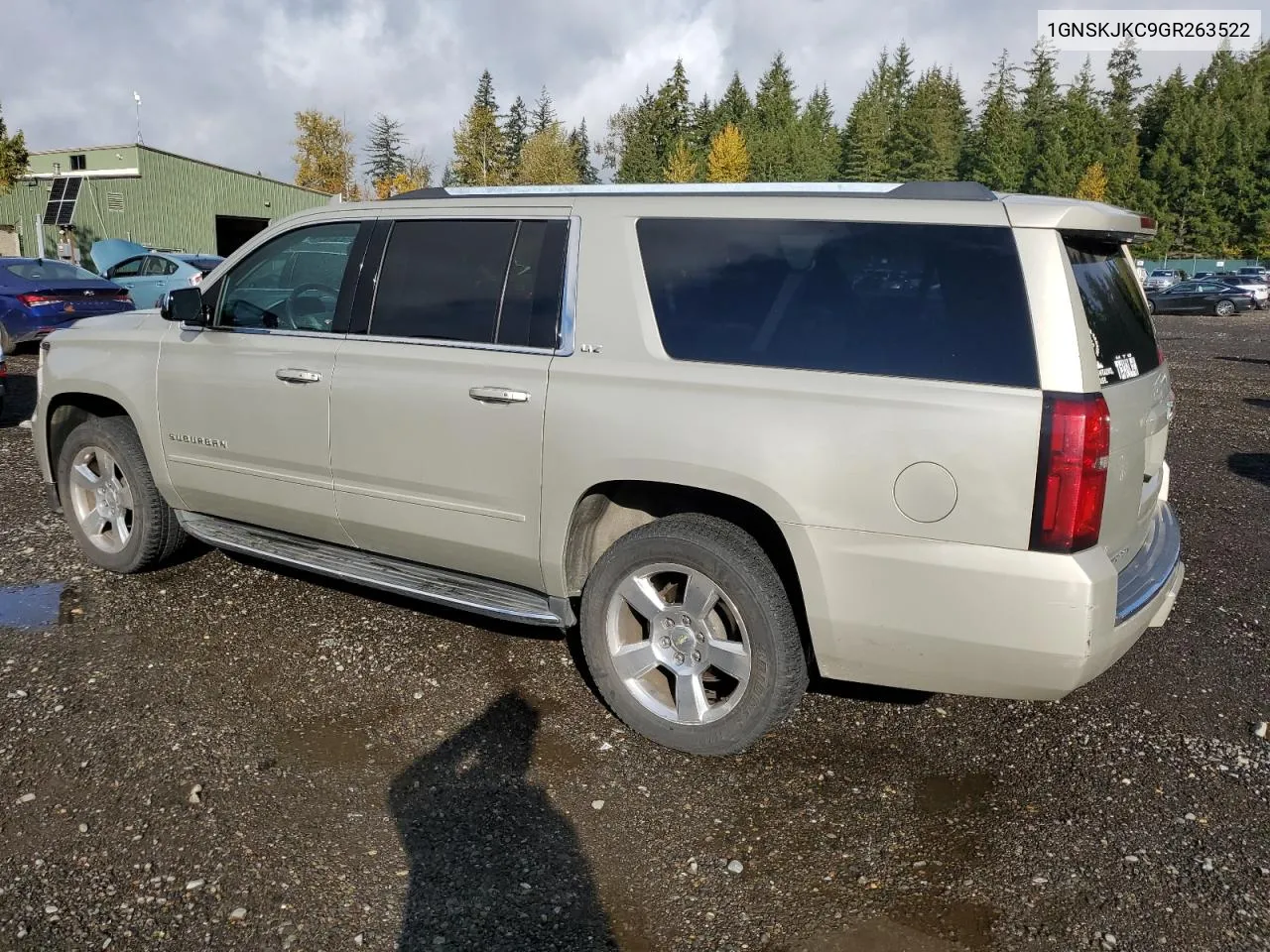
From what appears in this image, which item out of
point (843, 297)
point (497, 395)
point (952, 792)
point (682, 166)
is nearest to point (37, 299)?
point (497, 395)

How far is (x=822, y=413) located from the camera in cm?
328

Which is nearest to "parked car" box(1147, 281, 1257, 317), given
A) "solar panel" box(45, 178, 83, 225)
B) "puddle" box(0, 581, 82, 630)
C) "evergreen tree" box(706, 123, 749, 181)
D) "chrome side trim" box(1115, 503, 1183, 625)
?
"chrome side trim" box(1115, 503, 1183, 625)

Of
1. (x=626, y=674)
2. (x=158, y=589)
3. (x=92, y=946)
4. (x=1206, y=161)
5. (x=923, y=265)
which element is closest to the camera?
(x=92, y=946)

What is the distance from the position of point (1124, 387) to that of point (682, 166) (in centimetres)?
7335

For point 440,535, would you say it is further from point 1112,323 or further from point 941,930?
point 1112,323

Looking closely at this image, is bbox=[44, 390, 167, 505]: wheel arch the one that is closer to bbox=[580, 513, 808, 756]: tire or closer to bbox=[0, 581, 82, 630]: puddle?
bbox=[0, 581, 82, 630]: puddle

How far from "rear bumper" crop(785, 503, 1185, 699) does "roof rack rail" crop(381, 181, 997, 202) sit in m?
1.13

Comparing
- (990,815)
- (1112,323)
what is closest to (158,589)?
(990,815)

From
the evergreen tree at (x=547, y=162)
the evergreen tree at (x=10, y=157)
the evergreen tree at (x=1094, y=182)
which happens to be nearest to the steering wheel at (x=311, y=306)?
the evergreen tree at (x=10, y=157)

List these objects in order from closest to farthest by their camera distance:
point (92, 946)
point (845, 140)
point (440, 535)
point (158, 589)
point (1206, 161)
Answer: point (92, 946) < point (440, 535) < point (158, 589) < point (1206, 161) < point (845, 140)

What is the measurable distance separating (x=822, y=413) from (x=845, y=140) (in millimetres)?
93485

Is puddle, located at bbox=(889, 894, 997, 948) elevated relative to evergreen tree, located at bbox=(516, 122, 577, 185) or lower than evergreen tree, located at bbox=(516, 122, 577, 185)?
lower

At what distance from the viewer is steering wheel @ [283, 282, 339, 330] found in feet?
15.0

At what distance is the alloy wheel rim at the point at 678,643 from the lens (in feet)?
11.9
